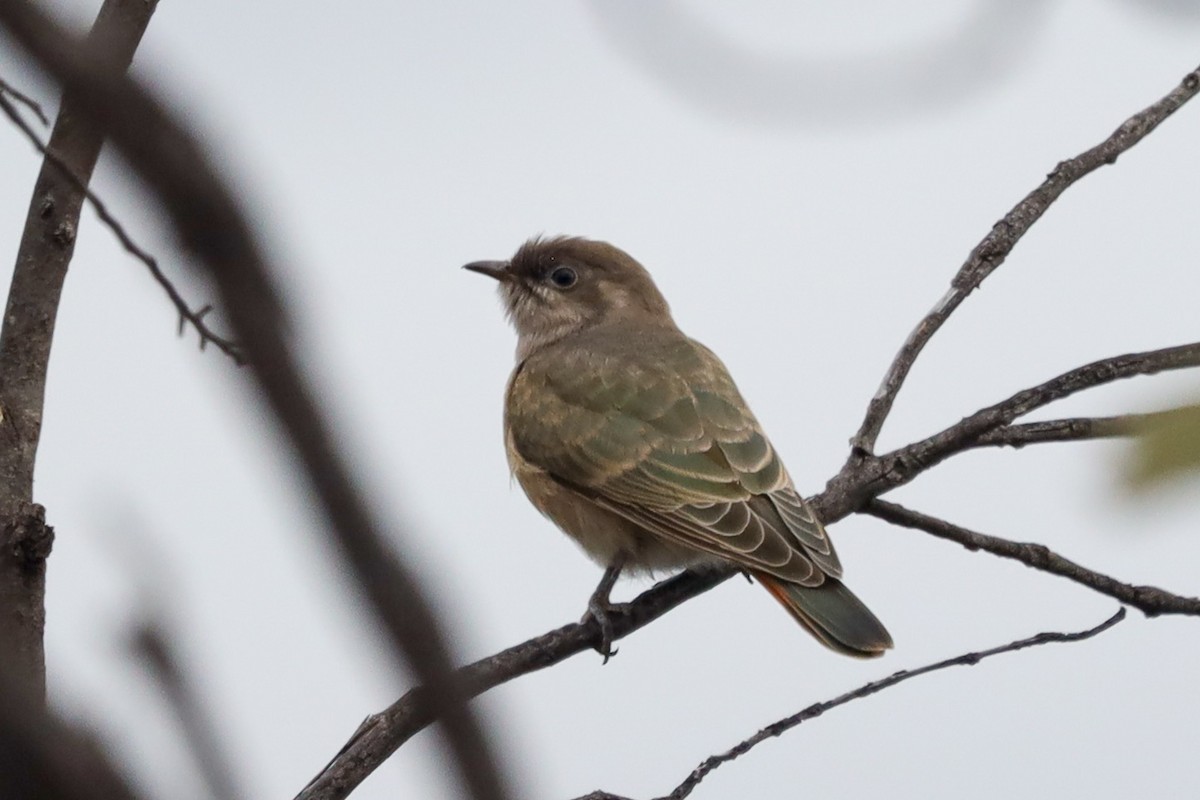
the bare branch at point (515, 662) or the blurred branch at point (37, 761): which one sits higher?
the bare branch at point (515, 662)

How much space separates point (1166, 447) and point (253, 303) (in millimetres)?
947

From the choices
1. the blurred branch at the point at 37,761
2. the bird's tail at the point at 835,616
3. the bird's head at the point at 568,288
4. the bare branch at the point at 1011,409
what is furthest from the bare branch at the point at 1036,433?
the blurred branch at the point at 37,761

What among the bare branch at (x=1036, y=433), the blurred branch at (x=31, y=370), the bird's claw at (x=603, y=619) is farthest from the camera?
the bird's claw at (x=603, y=619)

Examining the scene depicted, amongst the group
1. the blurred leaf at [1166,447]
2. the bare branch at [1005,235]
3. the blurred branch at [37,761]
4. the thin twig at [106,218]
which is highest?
the bare branch at [1005,235]

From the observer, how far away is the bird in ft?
17.1

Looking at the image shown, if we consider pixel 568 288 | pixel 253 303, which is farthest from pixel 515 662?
pixel 568 288

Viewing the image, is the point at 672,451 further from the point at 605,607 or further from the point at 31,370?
the point at 31,370

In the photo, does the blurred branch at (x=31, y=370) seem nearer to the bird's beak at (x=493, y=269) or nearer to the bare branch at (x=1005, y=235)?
the bare branch at (x=1005, y=235)

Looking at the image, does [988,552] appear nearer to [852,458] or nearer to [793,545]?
[852,458]

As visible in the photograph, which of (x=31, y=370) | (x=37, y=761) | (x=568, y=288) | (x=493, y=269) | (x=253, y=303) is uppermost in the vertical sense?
(x=493, y=269)

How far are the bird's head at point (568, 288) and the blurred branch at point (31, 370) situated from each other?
413cm

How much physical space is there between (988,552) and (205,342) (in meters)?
3.16

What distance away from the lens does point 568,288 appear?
7898 millimetres

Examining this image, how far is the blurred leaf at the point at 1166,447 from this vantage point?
1359 mm
